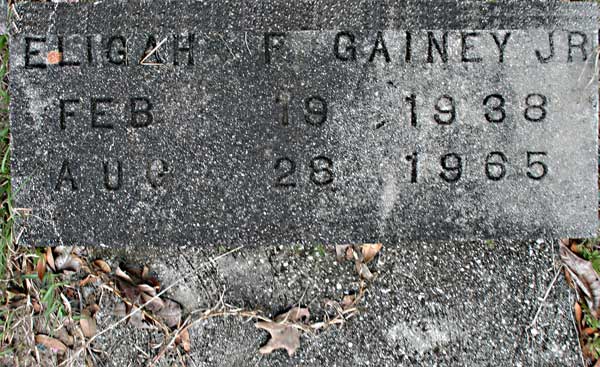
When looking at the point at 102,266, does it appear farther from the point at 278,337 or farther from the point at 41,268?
the point at 278,337

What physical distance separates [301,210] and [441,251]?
0.74 m

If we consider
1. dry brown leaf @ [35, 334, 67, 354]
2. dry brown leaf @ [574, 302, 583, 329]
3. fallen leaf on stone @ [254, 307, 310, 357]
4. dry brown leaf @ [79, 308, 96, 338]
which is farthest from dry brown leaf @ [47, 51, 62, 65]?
dry brown leaf @ [574, 302, 583, 329]

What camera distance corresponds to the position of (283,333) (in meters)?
2.26

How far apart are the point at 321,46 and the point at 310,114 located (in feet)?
0.87

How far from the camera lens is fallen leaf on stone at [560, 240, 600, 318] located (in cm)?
227

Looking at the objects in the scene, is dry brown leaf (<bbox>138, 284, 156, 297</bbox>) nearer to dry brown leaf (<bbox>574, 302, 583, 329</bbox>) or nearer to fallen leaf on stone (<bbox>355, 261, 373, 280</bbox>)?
fallen leaf on stone (<bbox>355, 261, 373, 280</bbox>)

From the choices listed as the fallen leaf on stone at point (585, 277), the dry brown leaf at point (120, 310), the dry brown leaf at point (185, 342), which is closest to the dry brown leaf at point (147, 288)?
the dry brown leaf at point (120, 310)

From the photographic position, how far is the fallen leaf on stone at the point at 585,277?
2.27 metres

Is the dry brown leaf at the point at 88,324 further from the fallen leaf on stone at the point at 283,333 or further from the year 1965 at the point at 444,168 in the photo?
the year 1965 at the point at 444,168

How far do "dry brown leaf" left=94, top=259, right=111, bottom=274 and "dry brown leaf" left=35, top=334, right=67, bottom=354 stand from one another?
39 centimetres

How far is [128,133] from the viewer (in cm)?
196

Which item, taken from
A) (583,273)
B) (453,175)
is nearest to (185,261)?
(453,175)

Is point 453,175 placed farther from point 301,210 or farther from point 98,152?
point 98,152

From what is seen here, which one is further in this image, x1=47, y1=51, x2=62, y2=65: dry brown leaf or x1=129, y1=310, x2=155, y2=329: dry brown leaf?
x1=129, y1=310, x2=155, y2=329: dry brown leaf
